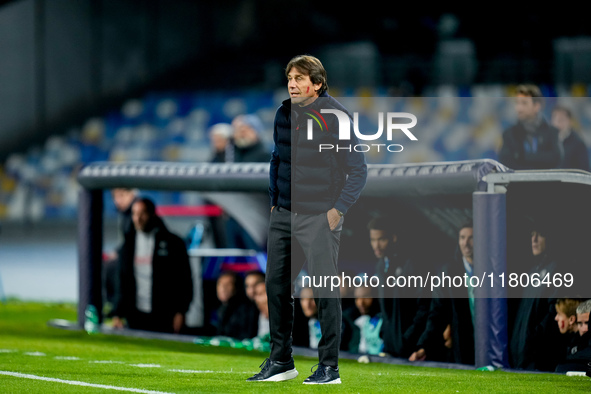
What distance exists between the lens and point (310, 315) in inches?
280

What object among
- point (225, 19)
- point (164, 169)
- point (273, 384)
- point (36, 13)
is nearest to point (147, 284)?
point (164, 169)

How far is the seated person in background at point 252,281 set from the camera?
749 centimetres

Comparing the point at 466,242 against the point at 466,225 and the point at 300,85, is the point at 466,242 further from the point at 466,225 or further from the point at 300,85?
the point at 300,85

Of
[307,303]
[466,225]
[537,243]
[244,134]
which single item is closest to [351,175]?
[466,225]

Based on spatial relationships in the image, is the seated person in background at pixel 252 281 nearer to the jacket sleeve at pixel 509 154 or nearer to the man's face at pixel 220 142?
the jacket sleeve at pixel 509 154

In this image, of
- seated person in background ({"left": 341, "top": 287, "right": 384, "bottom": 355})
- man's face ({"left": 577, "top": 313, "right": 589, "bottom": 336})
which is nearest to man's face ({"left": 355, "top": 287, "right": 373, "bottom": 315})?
seated person in background ({"left": 341, "top": 287, "right": 384, "bottom": 355})

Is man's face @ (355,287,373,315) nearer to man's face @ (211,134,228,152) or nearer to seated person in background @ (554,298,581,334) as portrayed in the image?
seated person in background @ (554,298,581,334)

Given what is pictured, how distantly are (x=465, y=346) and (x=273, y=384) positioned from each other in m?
1.82

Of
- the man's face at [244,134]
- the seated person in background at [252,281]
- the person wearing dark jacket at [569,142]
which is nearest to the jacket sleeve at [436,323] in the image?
the seated person in background at [252,281]

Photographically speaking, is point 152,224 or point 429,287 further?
point 152,224

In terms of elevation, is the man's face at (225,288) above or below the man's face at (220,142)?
below

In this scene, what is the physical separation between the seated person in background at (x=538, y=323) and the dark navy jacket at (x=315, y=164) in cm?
171

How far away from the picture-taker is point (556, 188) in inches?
238

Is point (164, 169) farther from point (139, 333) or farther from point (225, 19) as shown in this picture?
point (225, 19)
